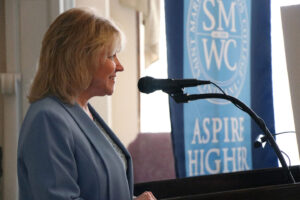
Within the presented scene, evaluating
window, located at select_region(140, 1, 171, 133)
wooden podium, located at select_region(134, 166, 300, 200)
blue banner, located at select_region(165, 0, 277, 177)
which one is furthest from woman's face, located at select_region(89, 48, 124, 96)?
window, located at select_region(140, 1, 171, 133)

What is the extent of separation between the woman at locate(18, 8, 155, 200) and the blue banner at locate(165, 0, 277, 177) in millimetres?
1314

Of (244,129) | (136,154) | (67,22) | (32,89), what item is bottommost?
(136,154)

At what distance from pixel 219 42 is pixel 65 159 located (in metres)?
1.91

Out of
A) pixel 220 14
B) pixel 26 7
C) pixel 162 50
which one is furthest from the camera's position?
pixel 162 50

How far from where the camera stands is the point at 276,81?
368 centimetres

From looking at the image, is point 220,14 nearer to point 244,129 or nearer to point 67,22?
point 244,129

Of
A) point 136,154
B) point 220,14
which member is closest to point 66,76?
point 220,14

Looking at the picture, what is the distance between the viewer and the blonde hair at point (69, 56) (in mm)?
1180

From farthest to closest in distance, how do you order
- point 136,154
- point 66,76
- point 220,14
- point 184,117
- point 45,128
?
point 136,154 → point 220,14 → point 184,117 → point 66,76 → point 45,128

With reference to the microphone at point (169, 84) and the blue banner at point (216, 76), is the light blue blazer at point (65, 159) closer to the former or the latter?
the microphone at point (169, 84)

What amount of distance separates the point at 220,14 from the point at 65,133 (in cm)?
194

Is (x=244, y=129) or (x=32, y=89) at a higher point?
(x=32, y=89)

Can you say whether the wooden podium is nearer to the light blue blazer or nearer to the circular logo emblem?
the light blue blazer

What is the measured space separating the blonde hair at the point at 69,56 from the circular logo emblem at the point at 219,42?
57.6 inches
